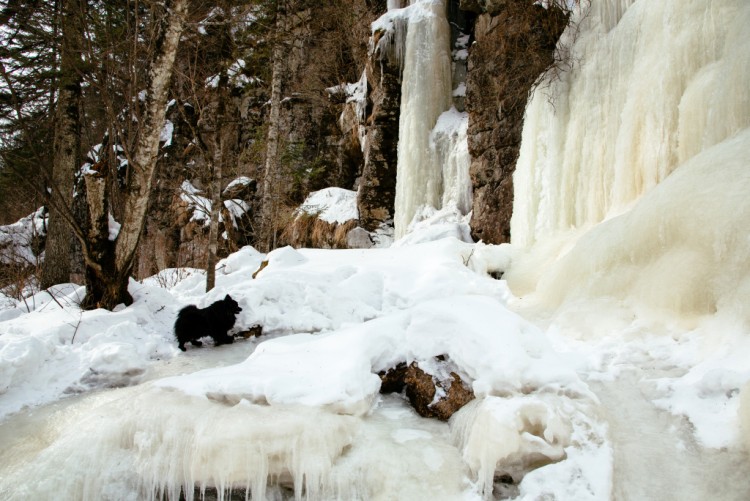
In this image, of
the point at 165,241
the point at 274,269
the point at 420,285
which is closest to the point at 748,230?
the point at 420,285

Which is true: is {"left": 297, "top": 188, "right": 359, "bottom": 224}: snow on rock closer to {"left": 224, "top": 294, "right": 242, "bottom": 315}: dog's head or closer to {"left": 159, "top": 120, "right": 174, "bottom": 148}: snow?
{"left": 159, "top": 120, "right": 174, "bottom": 148}: snow

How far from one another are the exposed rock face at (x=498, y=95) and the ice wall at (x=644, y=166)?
2.83 ft

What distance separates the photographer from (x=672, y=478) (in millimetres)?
2066

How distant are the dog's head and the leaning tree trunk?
1.18m

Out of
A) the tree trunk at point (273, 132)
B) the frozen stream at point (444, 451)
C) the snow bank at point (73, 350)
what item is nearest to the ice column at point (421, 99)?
the tree trunk at point (273, 132)

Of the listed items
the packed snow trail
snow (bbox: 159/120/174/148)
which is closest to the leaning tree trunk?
the packed snow trail

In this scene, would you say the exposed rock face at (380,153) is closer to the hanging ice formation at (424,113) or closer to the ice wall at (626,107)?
the hanging ice formation at (424,113)

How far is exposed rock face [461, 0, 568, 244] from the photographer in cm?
851

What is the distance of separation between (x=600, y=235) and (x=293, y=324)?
11.4 ft

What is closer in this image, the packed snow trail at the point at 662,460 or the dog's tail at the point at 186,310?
the packed snow trail at the point at 662,460

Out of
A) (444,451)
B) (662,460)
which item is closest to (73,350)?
(444,451)

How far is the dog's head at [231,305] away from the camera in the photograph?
510 cm

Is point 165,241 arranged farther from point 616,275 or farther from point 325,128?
point 616,275

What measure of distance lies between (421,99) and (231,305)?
874 cm
